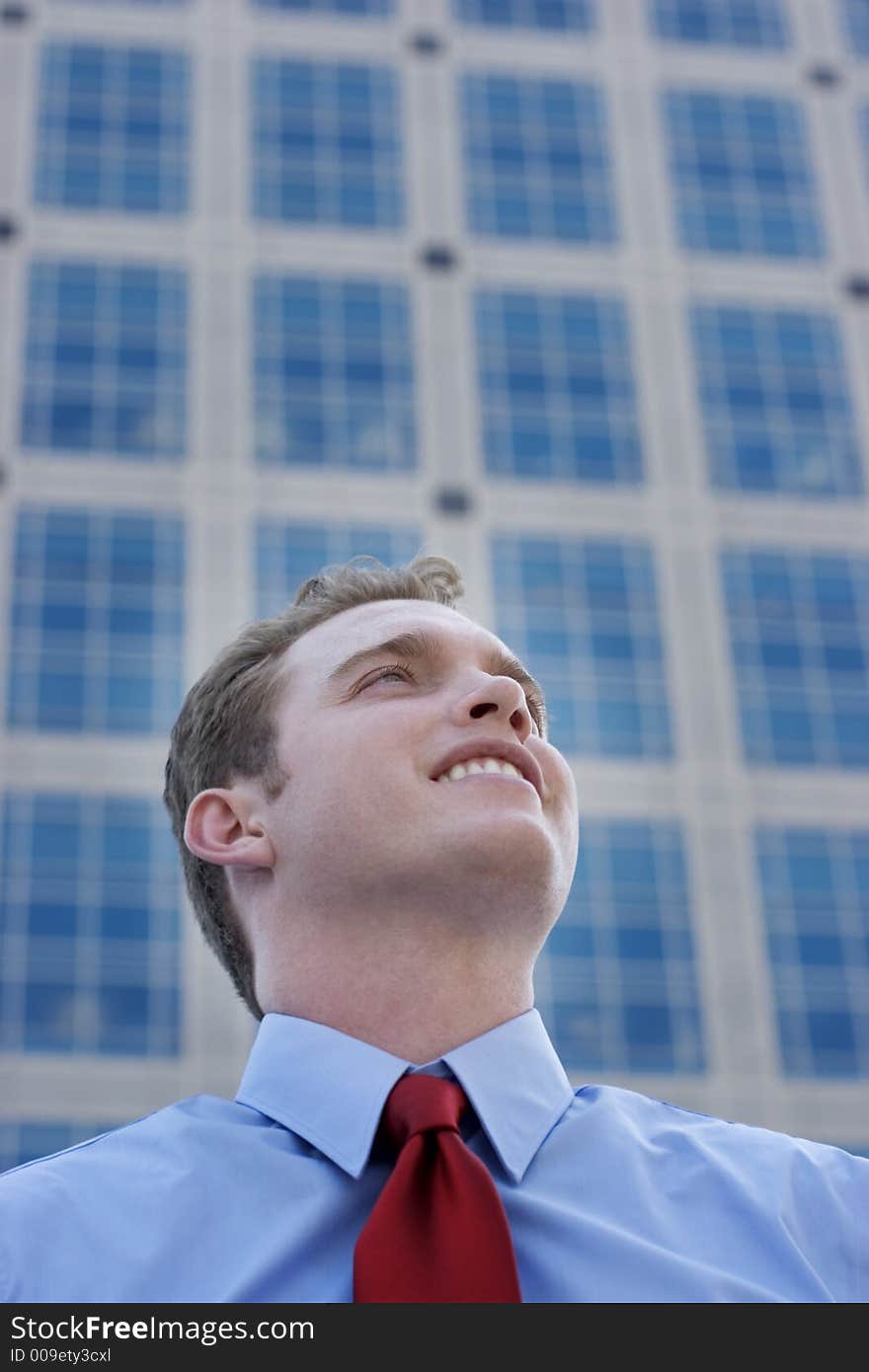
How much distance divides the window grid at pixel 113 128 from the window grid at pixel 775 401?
11218 millimetres

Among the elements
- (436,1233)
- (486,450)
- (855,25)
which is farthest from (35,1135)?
(855,25)

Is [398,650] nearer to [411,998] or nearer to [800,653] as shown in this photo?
[411,998]

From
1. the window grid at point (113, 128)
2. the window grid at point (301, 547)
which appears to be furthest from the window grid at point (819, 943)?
the window grid at point (113, 128)

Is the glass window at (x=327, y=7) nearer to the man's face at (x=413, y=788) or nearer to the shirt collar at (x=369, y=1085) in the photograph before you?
the man's face at (x=413, y=788)

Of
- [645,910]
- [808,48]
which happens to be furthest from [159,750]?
[808,48]

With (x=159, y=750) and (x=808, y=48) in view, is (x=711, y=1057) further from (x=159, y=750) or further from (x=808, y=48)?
(x=808, y=48)

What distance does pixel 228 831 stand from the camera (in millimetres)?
5039

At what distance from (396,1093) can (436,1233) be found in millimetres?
505

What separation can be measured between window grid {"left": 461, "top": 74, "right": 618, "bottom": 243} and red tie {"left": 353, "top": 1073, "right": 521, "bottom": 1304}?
37640 mm

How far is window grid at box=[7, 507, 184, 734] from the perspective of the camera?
34.0m

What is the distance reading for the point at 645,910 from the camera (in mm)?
33281

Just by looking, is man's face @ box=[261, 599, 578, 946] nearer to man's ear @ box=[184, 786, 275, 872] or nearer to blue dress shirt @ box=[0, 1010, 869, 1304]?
man's ear @ box=[184, 786, 275, 872]

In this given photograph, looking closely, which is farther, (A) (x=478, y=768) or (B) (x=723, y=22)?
(B) (x=723, y=22)

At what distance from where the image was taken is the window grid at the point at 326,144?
40.0 meters
